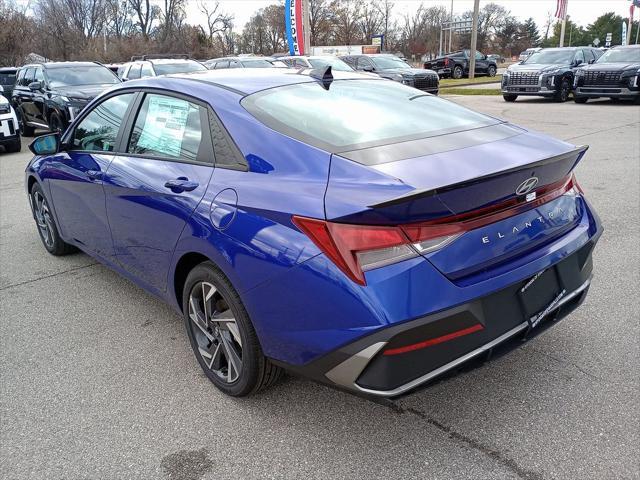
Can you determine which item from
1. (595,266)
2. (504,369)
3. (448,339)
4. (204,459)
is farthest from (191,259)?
(595,266)

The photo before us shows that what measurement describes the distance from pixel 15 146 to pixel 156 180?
35.4 ft

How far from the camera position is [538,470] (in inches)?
89.0

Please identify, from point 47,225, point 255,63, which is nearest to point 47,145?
point 47,225

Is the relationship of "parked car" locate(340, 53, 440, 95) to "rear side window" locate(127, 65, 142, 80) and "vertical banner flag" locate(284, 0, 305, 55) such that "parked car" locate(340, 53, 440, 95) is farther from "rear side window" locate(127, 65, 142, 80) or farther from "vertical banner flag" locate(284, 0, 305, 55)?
"rear side window" locate(127, 65, 142, 80)

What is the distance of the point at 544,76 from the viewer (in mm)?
17531

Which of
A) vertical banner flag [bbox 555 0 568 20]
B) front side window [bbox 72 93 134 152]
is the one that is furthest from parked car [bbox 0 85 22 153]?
vertical banner flag [bbox 555 0 568 20]

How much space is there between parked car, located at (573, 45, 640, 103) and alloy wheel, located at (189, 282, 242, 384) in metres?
17.1

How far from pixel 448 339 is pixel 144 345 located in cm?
211

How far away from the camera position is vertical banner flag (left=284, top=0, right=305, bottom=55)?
78.4ft

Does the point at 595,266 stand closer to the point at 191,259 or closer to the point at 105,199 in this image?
the point at 191,259

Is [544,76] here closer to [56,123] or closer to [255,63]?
[255,63]

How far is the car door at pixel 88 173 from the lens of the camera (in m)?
3.68

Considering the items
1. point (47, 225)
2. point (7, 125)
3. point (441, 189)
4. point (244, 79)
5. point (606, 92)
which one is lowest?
point (606, 92)

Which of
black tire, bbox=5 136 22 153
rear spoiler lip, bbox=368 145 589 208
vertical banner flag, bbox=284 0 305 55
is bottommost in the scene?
black tire, bbox=5 136 22 153
